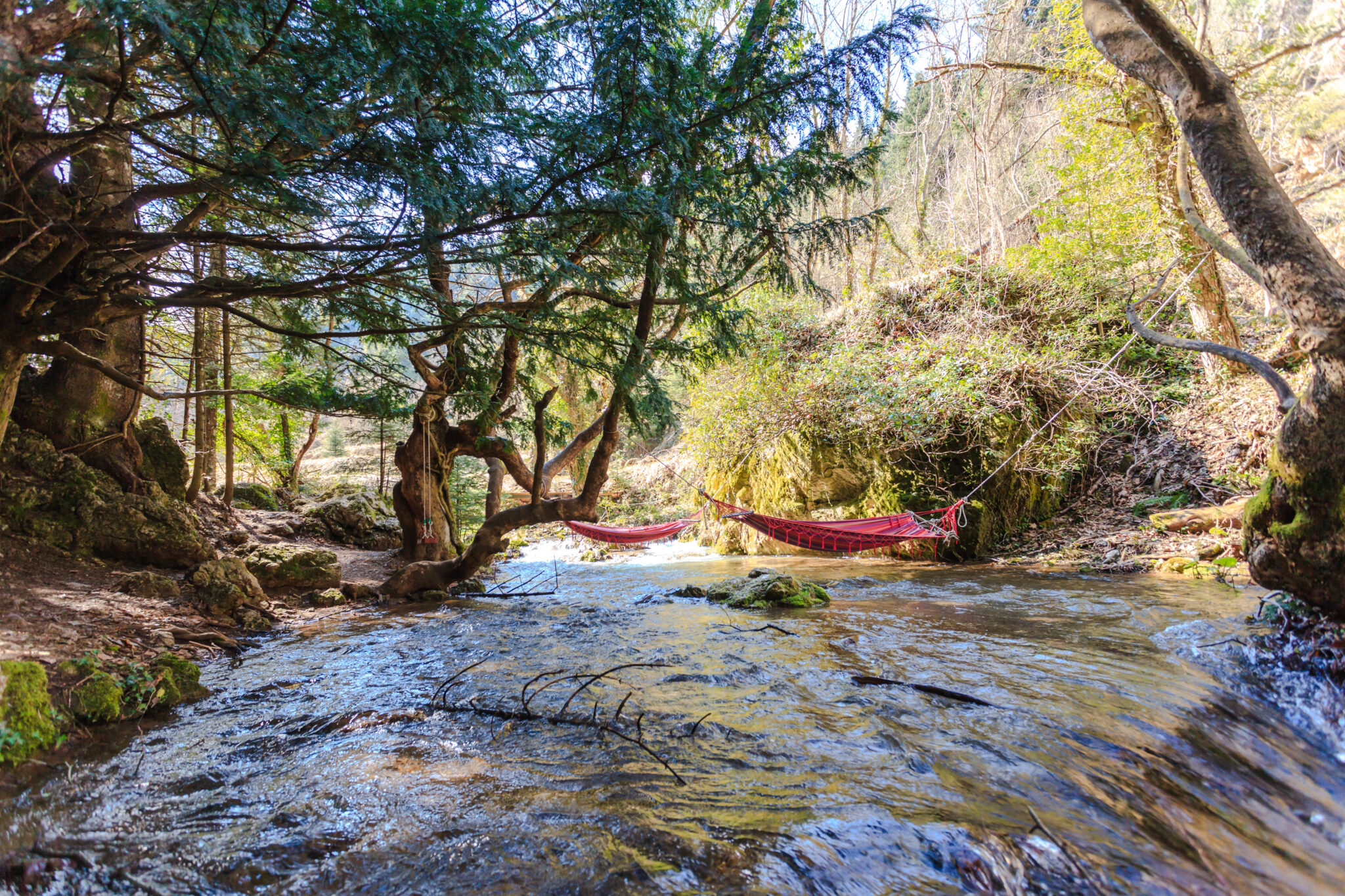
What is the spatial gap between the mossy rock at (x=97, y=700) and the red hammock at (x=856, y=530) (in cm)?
427

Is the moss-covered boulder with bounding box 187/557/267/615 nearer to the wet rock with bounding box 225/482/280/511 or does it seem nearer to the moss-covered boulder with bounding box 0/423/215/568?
the moss-covered boulder with bounding box 0/423/215/568

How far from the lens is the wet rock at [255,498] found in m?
7.64

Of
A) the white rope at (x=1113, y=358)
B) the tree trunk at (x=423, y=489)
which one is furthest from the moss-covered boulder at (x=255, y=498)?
the white rope at (x=1113, y=358)

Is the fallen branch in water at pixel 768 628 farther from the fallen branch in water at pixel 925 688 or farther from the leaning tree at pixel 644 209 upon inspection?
the leaning tree at pixel 644 209

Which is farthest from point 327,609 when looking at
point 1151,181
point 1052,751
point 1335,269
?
point 1151,181

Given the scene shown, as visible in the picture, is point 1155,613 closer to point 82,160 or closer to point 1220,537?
point 1220,537

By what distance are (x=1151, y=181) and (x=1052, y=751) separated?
6.39 m

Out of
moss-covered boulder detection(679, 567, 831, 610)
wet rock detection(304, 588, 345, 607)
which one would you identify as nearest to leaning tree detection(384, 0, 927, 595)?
wet rock detection(304, 588, 345, 607)

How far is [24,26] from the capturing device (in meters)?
2.00

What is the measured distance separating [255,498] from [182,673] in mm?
6551

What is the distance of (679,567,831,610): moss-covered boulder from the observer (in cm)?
429

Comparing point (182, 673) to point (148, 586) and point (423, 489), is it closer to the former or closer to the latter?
point (148, 586)

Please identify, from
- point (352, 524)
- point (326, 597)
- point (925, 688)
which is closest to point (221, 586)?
point (326, 597)

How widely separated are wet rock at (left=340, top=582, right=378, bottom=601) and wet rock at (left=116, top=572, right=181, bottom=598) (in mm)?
1367
